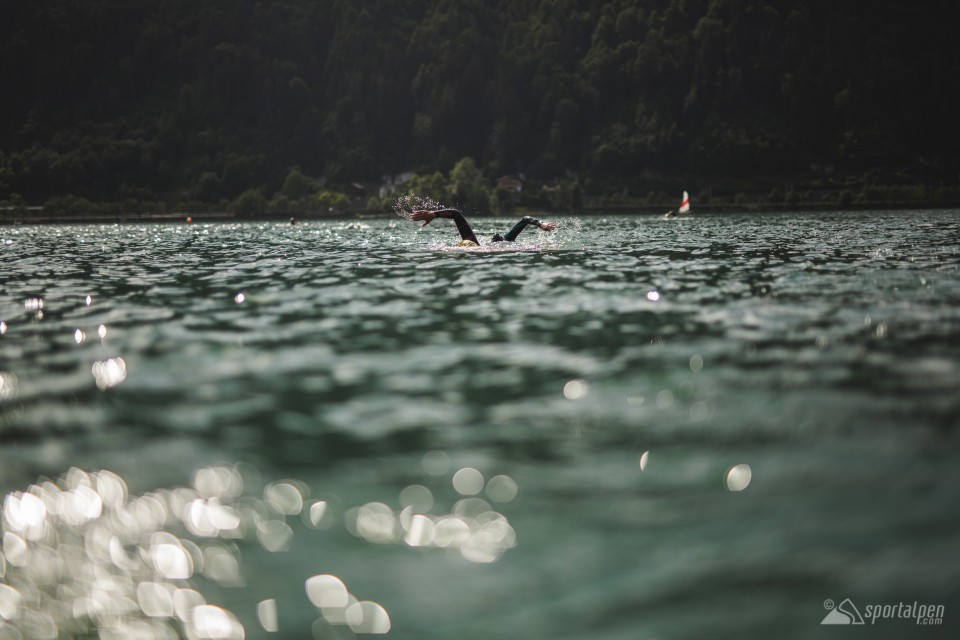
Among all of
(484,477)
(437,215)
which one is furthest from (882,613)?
(437,215)

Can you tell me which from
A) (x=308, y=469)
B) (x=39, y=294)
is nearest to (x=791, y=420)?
(x=308, y=469)

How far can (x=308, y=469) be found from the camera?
384 inches

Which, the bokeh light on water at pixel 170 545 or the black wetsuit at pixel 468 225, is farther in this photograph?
the black wetsuit at pixel 468 225

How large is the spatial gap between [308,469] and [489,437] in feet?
8.15

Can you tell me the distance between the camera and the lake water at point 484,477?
22.0ft

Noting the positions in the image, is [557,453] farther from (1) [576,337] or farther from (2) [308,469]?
(1) [576,337]

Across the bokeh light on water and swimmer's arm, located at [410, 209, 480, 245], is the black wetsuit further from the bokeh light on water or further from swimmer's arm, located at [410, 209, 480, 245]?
the bokeh light on water

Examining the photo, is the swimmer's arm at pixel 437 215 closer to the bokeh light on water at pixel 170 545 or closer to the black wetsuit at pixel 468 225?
the black wetsuit at pixel 468 225

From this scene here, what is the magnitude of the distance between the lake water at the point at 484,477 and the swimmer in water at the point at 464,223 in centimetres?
1447

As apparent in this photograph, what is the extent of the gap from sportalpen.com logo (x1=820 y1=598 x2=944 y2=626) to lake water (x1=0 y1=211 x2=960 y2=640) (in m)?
0.06

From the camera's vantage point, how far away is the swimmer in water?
34.8 meters

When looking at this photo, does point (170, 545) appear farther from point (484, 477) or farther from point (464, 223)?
point (464, 223)

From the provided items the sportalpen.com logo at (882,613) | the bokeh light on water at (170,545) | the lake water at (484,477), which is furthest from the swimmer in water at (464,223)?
the sportalpen.com logo at (882,613)

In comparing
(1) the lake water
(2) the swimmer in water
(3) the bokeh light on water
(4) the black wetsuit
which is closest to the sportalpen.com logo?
(1) the lake water
